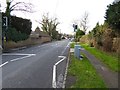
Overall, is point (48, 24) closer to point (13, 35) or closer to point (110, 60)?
point (13, 35)

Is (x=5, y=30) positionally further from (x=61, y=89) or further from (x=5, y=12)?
(x=61, y=89)

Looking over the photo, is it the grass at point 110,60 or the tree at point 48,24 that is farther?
the tree at point 48,24

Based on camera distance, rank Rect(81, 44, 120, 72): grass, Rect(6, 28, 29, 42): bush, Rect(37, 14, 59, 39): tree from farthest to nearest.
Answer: Rect(37, 14, 59, 39): tree
Rect(6, 28, 29, 42): bush
Rect(81, 44, 120, 72): grass

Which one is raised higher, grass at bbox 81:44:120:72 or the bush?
the bush

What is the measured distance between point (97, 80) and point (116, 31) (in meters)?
13.8

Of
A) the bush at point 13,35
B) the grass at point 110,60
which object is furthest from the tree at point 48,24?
the grass at point 110,60

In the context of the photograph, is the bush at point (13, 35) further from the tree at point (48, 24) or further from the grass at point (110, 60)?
the tree at point (48, 24)

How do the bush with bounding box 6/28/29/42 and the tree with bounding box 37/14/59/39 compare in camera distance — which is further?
the tree with bounding box 37/14/59/39

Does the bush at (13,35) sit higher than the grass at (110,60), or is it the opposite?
the bush at (13,35)

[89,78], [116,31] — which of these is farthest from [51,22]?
[89,78]

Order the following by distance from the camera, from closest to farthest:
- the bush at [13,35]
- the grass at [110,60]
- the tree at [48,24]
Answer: the grass at [110,60] → the bush at [13,35] → the tree at [48,24]

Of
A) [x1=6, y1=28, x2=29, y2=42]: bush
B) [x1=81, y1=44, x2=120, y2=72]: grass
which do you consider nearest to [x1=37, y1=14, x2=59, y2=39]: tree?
[x1=6, y1=28, x2=29, y2=42]: bush

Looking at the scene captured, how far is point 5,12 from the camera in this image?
41.5 metres

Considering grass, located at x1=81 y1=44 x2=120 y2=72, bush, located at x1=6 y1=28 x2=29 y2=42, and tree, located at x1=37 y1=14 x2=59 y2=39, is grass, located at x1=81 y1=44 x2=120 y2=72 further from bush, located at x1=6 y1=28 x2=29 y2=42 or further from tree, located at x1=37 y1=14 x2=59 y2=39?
tree, located at x1=37 y1=14 x2=59 y2=39
